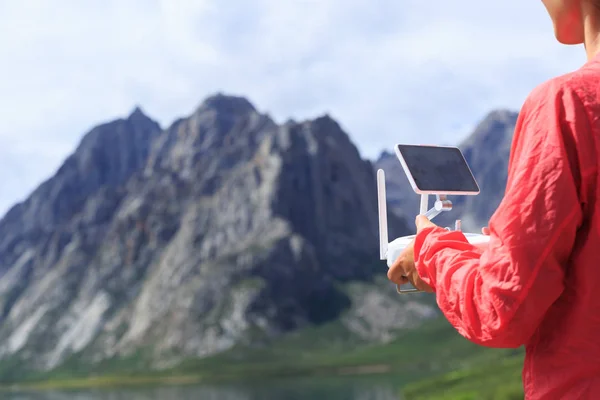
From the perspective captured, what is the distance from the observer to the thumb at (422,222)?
115 inches

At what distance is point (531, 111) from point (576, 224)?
0.42 m

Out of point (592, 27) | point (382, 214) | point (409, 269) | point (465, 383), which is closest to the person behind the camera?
point (592, 27)

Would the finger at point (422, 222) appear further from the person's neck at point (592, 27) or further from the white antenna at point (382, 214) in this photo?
the person's neck at point (592, 27)

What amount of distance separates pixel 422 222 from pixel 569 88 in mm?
868

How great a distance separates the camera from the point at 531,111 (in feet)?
8.01

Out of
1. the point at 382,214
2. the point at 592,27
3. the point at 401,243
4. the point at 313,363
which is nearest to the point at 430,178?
the point at 382,214

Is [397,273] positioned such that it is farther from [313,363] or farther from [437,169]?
[313,363]

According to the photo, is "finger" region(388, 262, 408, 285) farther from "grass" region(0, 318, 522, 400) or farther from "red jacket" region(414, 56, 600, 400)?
"grass" region(0, 318, 522, 400)

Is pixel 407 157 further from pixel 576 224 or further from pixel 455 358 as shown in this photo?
pixel 455 358

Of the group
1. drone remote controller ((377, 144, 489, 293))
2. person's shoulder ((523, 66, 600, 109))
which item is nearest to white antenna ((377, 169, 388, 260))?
drone remote controller ((377, 144, 489, 293))

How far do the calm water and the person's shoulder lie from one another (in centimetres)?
11564

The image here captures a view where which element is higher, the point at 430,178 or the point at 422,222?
the point at 430,178

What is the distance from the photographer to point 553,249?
232 cm

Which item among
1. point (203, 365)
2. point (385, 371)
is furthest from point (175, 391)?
point (385, 371)
